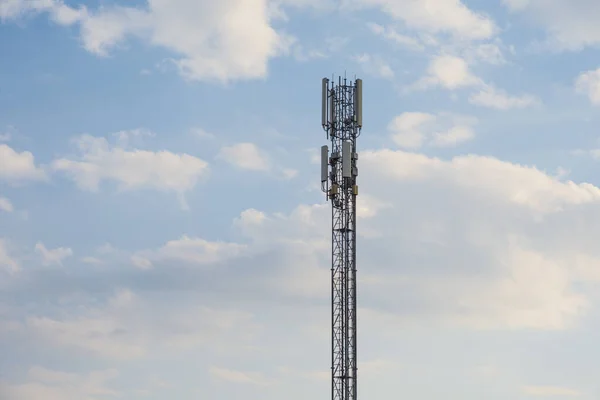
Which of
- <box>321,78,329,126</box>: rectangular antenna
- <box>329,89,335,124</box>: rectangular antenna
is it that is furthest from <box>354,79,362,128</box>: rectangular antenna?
<box>321,78,329,126</box>: rectangular antenna

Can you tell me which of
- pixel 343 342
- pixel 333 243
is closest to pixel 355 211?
pixel 333 243

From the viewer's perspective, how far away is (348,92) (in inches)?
6275

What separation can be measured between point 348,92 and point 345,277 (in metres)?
21.0

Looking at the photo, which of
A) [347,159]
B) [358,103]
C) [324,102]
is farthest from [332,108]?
[347,159]

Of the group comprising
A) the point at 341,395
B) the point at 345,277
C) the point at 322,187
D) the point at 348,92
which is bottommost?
the point at 341,395

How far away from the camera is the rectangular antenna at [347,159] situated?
156 m

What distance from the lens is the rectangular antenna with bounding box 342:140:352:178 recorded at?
513 feet

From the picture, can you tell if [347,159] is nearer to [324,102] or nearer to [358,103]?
[358,103]

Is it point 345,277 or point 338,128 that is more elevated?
point 338,128

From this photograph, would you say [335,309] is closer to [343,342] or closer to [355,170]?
[343,342]

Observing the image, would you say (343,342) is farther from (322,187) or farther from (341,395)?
(322,187)

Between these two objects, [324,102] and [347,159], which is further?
[324,102]

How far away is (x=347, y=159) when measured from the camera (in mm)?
156625

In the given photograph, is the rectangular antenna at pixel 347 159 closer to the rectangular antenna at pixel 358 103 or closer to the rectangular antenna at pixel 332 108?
the rectangular antenna at pixel 358 103
